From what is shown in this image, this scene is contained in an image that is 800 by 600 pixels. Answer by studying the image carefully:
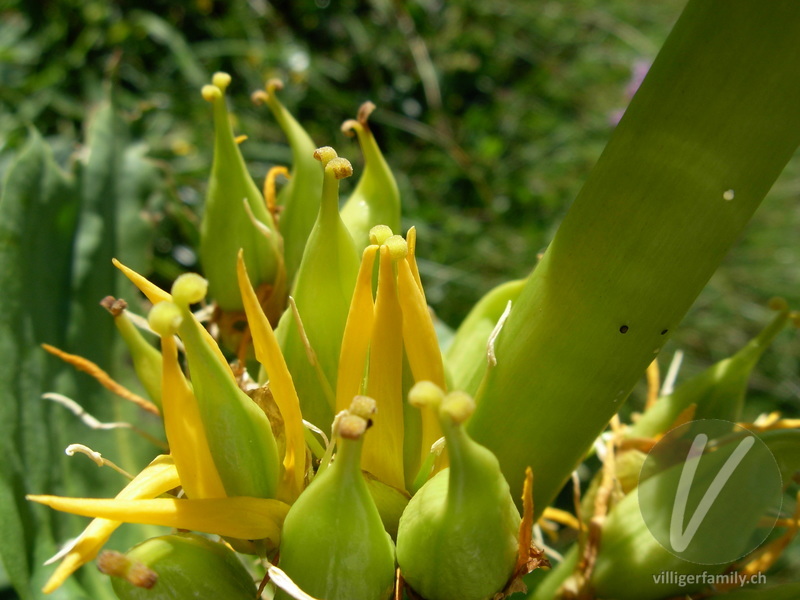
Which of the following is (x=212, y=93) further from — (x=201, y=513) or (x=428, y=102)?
(x=428, y=102)

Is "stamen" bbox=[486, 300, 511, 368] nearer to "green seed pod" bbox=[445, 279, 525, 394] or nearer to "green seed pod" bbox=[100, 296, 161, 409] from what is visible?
"green seed pod" bbox=[445, 279, 525, 394]

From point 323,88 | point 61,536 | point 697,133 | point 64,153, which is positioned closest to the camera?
point 697,133

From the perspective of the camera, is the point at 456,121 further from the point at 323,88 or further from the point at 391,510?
the point at 391,510

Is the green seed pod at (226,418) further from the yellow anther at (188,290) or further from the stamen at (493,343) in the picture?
the stamen at (493,343)

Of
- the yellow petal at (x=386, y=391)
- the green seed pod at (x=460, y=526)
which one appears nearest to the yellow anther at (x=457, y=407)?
the green seed pod at (x=460, y=526)

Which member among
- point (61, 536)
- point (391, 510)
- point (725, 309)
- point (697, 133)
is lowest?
point (61, 536)

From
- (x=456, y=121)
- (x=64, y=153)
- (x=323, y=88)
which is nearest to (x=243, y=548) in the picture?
(x=64, y=153)
